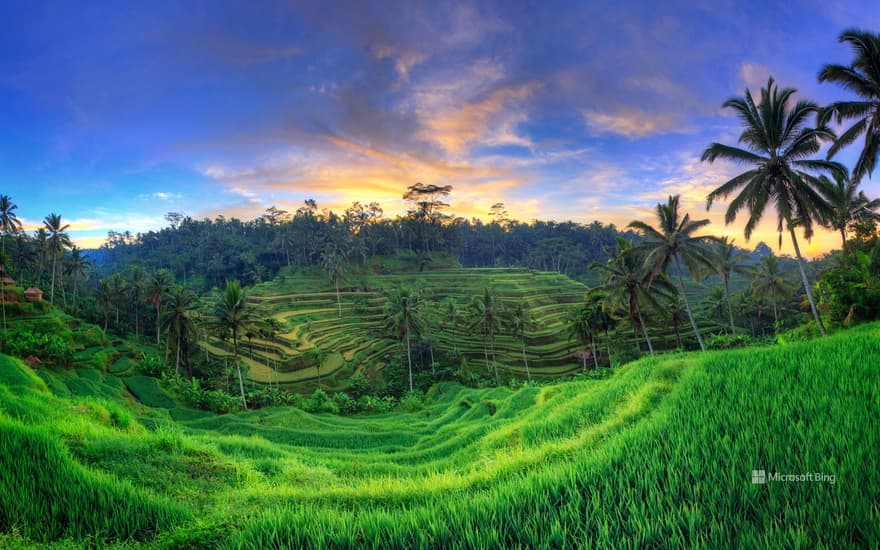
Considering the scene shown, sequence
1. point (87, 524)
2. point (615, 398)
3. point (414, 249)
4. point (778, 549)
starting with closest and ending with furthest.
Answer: point (778, 549)
point (87, 524)
point (615, 398)
point (414, 249)

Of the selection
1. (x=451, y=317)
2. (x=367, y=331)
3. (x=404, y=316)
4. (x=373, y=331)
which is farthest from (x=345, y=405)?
(x=451, y=317)

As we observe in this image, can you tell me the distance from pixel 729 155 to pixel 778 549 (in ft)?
68.5

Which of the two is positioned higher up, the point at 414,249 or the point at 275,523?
the point at 414,249

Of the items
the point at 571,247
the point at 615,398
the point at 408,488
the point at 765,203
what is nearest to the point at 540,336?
the point at 765,203

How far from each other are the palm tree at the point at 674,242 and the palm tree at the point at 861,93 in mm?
7576

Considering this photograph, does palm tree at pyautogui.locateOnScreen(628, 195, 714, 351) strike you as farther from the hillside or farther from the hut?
the hut

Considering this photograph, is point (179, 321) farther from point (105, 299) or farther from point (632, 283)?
point (632, 283)

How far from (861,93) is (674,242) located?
990cm

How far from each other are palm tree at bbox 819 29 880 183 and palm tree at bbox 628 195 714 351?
7.58m

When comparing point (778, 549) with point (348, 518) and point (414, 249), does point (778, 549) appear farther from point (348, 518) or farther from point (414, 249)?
point (414, 249)

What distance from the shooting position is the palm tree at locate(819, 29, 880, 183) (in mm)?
13953

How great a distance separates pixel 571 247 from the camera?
102375 mm

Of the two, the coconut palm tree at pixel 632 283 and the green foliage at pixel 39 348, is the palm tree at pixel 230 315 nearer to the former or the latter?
the green foliage at pixel 39 348

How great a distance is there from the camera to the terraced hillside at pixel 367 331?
125ft
